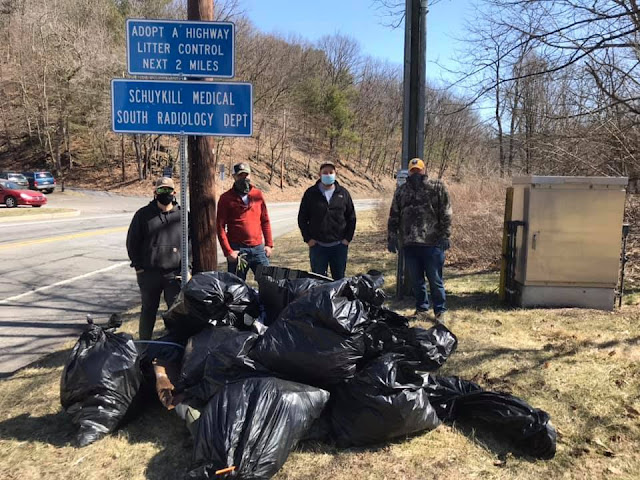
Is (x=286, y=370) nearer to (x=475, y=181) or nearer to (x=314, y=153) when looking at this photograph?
(x=475, y=181)

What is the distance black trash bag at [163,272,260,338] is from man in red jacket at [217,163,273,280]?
4.59 ft

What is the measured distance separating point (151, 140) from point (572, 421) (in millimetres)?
43019

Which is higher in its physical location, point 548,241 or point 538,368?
point 548,241

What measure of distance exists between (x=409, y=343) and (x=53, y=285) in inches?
277

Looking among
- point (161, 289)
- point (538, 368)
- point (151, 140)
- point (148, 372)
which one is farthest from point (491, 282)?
point (151, 140)

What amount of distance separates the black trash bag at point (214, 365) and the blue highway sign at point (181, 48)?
2.11 meters

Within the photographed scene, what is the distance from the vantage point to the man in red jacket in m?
5.18

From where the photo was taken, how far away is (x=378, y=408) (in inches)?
111

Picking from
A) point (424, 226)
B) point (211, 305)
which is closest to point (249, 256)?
point (211, 305)

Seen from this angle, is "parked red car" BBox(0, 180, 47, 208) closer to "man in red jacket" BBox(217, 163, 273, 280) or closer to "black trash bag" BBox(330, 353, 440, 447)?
"man in red jacket" BBox(217, 163, 273, 280)

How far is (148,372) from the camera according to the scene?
3447mm

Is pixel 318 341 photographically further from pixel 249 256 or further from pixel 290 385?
pixel 249 256

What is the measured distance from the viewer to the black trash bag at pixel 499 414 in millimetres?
2814

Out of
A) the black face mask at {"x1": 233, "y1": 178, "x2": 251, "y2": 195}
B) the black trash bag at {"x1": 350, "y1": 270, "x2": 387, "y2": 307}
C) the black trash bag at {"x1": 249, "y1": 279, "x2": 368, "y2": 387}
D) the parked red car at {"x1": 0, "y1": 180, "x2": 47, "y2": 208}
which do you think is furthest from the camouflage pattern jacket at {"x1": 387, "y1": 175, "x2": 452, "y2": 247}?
the parked red car at {"x1": 0, "y1": 180, "x2": 47, "y2": 208}
